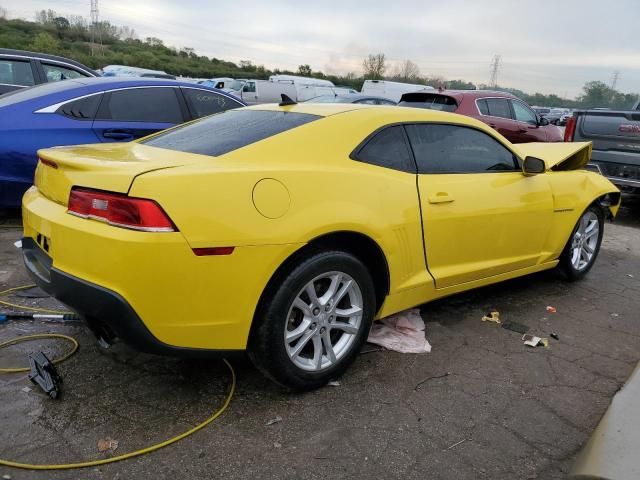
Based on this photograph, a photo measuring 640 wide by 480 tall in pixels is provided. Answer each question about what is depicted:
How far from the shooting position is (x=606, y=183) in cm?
477

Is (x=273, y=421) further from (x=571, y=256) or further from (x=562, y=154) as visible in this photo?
(x=562, y=154)

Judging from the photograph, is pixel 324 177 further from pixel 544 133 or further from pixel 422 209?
pixel 544 133

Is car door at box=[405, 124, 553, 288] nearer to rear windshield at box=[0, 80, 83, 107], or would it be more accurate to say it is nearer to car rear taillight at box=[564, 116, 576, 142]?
rear windshield at box=[0, 80, 83, 107]

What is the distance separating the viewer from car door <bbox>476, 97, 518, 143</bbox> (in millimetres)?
9633

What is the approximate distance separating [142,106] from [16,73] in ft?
9.76

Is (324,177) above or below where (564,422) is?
above

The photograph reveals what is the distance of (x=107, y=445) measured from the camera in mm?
2262

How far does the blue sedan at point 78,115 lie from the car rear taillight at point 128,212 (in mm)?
3095

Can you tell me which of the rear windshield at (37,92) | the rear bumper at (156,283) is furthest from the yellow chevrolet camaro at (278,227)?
the rear windshield at (37,92)

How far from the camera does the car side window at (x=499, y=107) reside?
9773mm

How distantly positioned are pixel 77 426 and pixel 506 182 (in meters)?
3.01

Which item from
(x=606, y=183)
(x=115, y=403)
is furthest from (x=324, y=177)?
(x=606, y=183)

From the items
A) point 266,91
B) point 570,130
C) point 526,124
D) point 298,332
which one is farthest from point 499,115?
point 266,91

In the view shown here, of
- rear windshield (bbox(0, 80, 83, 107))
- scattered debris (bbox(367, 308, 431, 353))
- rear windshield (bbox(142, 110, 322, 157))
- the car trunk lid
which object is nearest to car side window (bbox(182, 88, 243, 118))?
rear windshield (bbox(0, 80, 83, 107))
